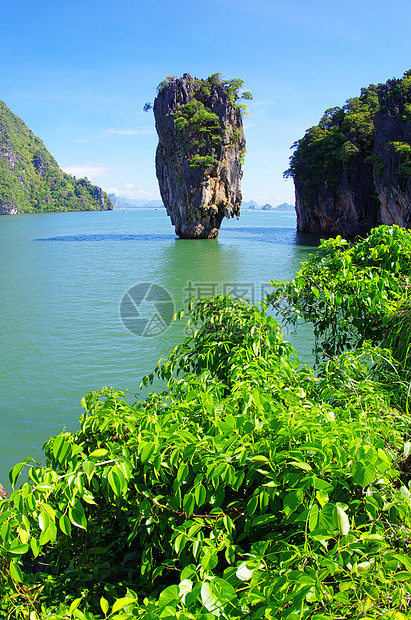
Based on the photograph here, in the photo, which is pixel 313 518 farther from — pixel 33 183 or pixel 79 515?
pixel 33 183

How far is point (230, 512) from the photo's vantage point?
1.62 meters

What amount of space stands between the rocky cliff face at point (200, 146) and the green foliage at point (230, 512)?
34343mm

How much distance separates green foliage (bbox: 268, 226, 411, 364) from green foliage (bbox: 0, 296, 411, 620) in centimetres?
139

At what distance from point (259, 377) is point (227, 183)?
36.2 metres

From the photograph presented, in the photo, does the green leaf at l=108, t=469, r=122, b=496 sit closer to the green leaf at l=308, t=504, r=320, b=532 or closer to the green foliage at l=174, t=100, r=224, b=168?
the green leaf at l=308, t=504, r=320, b=532

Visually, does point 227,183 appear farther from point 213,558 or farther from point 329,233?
point 213,558

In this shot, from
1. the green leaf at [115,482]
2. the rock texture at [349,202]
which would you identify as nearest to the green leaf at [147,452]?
the green leaf at [115,482]

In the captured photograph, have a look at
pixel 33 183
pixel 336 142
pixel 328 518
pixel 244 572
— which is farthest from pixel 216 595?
pixel 33 183

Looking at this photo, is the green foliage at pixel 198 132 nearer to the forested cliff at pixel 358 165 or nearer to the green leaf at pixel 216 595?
the forested cliff at pixel 358 165

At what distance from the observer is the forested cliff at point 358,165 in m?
25.7

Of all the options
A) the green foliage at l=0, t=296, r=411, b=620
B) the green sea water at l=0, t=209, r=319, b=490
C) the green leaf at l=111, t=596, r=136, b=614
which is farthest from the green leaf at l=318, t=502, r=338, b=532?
the green sea water at l=0, t=209, r=319, b=490

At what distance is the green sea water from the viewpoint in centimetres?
673

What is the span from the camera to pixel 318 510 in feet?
4.35

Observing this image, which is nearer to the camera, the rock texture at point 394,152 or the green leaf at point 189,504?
the green leaf at point 189,504
